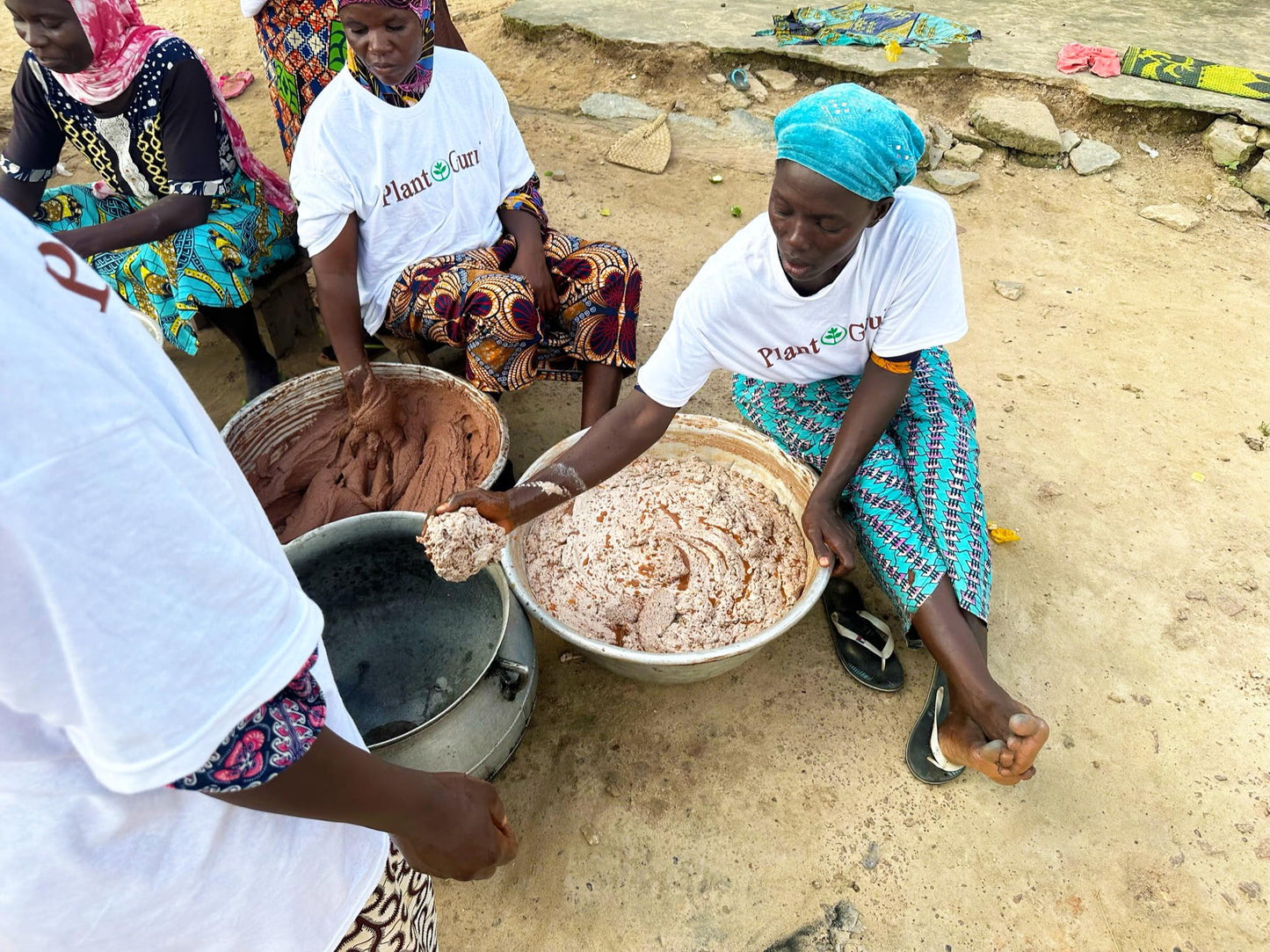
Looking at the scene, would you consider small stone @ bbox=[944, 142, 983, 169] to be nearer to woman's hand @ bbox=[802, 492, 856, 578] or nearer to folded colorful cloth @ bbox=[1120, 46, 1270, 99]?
folded colorful cloth @ bbox=[1120, 46, 1270, 99]

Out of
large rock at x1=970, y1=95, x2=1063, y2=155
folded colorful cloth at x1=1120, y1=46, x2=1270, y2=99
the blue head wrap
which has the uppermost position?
the blue head wrap

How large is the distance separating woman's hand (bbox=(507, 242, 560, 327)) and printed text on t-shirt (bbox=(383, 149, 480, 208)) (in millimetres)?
309

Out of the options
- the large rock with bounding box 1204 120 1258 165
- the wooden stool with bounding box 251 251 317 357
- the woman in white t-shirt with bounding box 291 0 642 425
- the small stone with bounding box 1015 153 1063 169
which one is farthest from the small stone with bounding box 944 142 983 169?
the wooden stool with bounding box 251 251 317 357

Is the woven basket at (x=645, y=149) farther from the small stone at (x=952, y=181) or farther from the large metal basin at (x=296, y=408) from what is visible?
the large metal basin at (x=296, y=408)

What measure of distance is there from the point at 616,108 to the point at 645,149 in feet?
1.89

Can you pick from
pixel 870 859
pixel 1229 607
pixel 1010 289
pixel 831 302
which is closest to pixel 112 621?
pixel 831 302

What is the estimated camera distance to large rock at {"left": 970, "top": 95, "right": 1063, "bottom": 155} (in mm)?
4129

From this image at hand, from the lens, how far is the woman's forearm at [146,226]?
2355 millimetres

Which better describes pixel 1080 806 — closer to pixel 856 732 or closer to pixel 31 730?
pixel 856 732

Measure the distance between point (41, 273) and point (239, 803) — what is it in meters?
0.48

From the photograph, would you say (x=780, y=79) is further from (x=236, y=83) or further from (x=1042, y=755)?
(x=1042, y=755)

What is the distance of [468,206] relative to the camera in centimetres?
243

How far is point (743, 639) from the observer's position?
5.79ft

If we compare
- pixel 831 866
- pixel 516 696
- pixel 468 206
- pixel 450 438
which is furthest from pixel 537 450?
pixel 831 866
